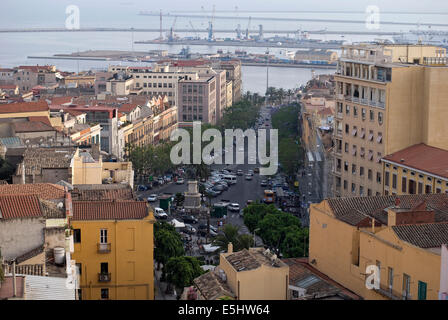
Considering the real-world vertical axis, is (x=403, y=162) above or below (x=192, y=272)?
above

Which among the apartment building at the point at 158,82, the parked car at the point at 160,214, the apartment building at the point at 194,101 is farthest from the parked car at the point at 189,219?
the apartment building at the point at 158,82

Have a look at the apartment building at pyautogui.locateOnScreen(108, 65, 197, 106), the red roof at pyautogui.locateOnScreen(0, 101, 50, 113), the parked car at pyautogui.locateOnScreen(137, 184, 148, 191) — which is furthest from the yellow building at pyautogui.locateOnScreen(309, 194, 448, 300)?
the apartment building at pyautogui.locateOnScreen(108, 65, 197, 106)

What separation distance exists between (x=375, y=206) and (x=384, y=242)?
1975mm

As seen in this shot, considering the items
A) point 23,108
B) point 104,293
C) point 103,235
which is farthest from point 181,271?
point 23,108

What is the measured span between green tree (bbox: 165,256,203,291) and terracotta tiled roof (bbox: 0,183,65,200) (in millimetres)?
2758

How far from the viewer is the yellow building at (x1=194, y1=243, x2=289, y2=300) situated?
10.6 m

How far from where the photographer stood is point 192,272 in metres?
15.2

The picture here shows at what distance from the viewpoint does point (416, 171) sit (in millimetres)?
17906

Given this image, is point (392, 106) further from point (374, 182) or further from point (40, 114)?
point (40, 114)

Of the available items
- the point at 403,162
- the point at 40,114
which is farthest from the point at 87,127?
the point at 403,162

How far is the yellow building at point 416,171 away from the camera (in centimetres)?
1716

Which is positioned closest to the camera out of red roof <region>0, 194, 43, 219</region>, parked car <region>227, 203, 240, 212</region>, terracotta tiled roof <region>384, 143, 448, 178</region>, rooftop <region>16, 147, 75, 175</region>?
red roof <region>0, 194, 43, 219</region>

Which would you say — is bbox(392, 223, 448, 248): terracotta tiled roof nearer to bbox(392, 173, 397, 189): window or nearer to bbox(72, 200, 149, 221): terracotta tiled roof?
bbox(72, 200, 149, 221): terracotta tiled roof

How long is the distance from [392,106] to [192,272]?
6777mm
